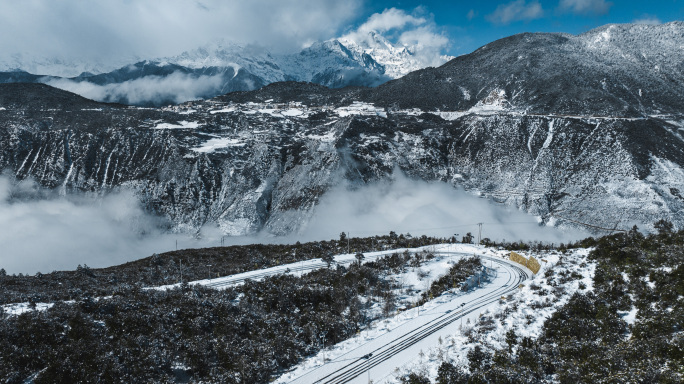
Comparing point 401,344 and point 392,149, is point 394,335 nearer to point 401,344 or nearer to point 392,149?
point 401,344

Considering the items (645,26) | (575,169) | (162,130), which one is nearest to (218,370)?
(575,169)

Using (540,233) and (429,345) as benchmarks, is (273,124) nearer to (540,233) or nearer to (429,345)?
(540,233)

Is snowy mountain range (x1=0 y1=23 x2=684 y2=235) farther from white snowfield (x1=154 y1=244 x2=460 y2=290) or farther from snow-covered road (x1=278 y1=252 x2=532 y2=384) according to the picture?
snow-covered road (x1=278 y1=252 x2=532 y2=384)

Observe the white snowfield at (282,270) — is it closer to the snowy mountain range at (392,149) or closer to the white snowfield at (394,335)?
the white snowfield at (394,335)

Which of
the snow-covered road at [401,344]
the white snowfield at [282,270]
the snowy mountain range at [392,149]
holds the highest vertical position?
the snowy mountain range at [392,149]

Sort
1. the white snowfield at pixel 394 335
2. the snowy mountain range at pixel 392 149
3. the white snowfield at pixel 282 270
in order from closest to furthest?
1. the white snowfield at pixel 394 335
2. the white snowfield at pixel 282 270
3. the snowy mountain range at pixel 392 149

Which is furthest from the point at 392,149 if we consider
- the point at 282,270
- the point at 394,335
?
the point at 394,335

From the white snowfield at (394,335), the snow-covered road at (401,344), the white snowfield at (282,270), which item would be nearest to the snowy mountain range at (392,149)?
the white snowfield at (282,270)
